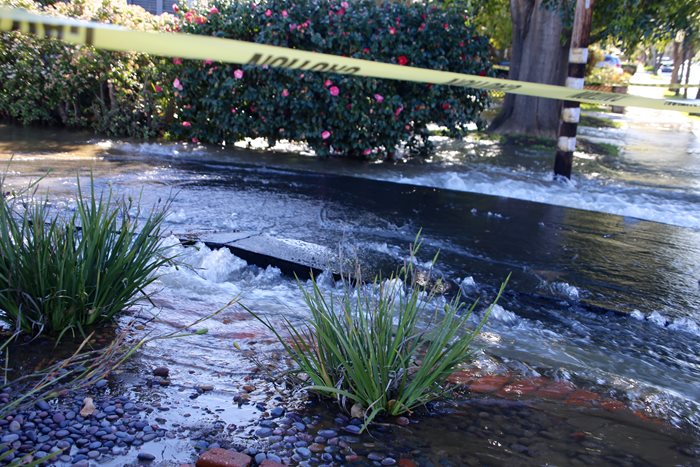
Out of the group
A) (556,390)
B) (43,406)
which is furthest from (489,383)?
(43,406)

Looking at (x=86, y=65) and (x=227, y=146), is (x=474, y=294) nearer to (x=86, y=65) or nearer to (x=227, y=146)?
(x=227, y=146)

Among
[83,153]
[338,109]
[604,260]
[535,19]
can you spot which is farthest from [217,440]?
[535,19]

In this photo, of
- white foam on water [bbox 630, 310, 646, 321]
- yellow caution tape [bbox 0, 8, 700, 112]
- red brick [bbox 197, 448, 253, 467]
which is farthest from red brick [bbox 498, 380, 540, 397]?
yellow caution tape [bbox 0, 8, 700, 112]

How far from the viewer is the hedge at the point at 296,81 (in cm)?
1003

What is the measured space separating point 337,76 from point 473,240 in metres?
3.99

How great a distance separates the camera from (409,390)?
3215mm

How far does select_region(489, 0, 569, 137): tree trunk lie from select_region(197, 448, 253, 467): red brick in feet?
41.4

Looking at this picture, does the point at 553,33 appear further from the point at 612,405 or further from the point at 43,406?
the point at 43,406

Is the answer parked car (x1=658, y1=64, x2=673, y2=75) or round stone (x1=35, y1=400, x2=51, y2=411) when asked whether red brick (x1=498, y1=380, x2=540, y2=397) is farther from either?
parked car (x1=658, y1=64, x2=673, y2=75)

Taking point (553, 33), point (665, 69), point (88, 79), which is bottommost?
point (88, 79)

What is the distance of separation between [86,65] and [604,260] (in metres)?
8.56

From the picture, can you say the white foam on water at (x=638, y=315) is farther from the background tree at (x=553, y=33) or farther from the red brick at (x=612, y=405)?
the background tree at (x=553, y=33)

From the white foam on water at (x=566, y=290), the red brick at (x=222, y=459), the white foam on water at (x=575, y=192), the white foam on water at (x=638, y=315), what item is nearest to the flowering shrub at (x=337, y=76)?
the white foam on water at (x=575, y=192)

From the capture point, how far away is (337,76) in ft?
32.3
